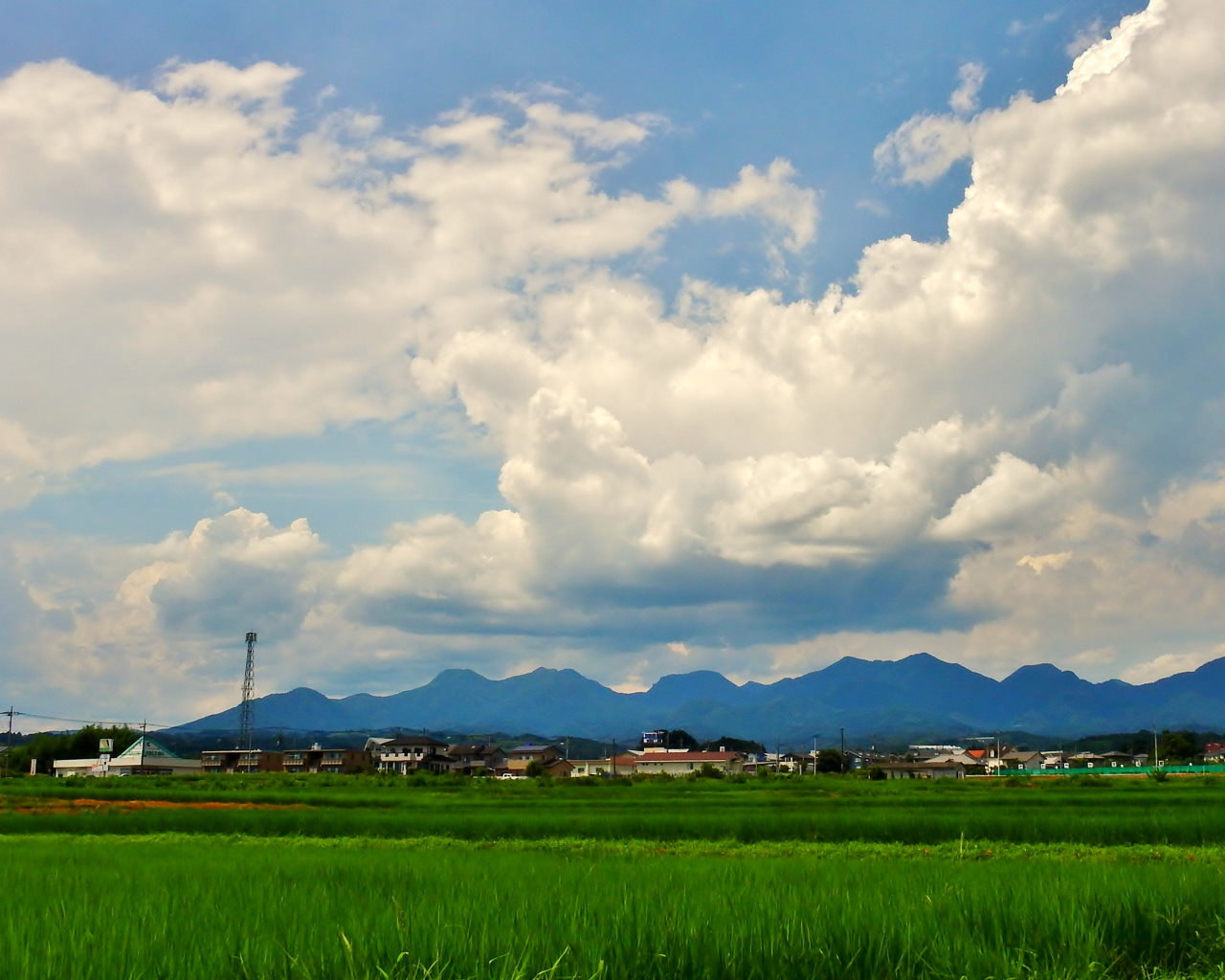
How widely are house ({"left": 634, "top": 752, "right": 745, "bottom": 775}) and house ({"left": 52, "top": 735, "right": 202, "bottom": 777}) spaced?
6884 centimetres

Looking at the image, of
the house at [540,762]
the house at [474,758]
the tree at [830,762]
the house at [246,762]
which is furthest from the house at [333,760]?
the tree at [830,762]

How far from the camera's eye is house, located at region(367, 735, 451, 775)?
16950 centimetres

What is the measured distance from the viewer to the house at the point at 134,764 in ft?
471

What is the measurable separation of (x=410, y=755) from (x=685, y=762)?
49668mm

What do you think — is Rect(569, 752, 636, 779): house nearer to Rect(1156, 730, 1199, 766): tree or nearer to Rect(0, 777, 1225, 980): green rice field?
Rect(1156, 730, 1199, 766): tree

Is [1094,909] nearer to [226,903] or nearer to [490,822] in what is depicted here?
[226,903]

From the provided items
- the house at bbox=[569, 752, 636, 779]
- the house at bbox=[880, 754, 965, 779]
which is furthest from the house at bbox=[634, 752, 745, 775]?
the house at bbox=[880, 754, 965, 779]

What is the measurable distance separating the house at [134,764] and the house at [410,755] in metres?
30.5

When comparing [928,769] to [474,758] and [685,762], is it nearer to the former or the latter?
[685,762]

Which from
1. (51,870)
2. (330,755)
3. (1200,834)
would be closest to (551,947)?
(51,870)

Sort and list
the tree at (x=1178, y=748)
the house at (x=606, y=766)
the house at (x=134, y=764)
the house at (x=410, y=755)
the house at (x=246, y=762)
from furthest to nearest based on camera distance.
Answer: the house at (x=410, y=755), the tree at (x=1178, y=748), the house at (x=606, y=766), the house at (x=246, y=762), the house at (x=134, y=764)

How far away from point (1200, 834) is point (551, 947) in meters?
26.7

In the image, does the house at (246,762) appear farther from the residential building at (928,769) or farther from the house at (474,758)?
the residential building at (928,769)

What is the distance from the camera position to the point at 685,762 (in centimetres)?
15612
